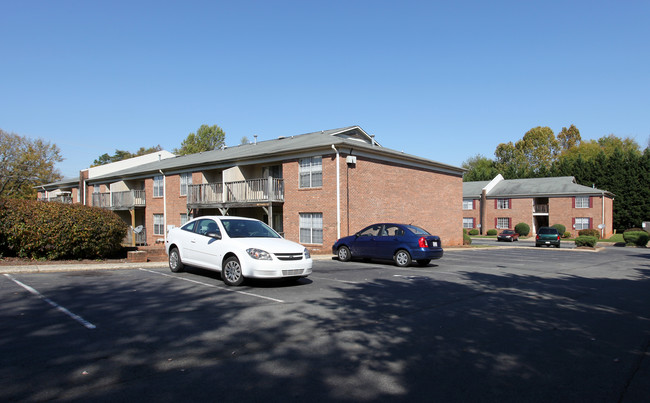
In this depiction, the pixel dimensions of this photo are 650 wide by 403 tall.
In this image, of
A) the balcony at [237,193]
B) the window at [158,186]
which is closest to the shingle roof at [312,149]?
the window at [158,186]

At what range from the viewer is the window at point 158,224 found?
3352 cm

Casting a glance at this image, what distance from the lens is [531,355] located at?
5.38 meters

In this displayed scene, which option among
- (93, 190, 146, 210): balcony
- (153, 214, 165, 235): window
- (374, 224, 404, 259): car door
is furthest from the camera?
(93, 190, 146, 210): balcony

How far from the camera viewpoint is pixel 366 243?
15727 millimetres

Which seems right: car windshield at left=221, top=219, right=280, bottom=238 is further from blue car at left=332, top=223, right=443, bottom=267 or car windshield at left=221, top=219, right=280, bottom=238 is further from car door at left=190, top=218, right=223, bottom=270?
blue car at left=332, top=223, right=443, bottom=267

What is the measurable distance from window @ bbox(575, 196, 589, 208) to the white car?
52289 millimetres

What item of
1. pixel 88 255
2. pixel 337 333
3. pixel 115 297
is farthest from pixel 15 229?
pixel 337 333

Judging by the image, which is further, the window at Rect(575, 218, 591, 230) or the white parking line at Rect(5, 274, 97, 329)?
the window at Rect(575, 218, 591, 230)

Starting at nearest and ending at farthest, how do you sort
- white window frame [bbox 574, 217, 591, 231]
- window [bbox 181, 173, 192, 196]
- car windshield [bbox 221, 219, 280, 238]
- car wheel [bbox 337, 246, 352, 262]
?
car windshield [bbox 221, 219, 280, 238]
car wheel [bbox 337, 246, 352, 262]
window [bbox 181, 173, 192, 196]
white window frame [bbox 574, 217, 591, 231]

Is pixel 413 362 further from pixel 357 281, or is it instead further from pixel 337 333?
pixel 357 281

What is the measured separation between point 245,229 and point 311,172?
12805mm

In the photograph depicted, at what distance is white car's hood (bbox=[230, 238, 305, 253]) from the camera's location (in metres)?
9.44

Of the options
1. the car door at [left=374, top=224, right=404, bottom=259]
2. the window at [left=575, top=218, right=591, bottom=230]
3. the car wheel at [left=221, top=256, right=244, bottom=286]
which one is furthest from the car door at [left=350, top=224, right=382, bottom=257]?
the window at [left=575, top=218, right=591, bottom=230]

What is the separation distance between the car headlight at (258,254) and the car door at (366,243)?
682 cm
